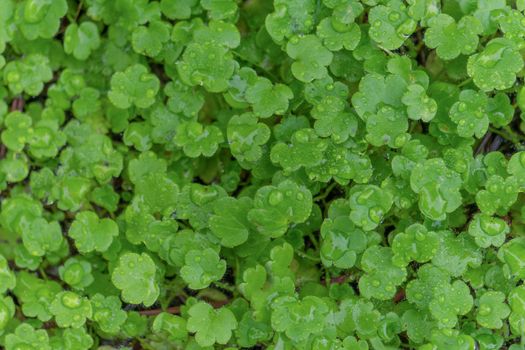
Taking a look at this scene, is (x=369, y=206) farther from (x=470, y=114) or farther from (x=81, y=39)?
(x=81, y=39)

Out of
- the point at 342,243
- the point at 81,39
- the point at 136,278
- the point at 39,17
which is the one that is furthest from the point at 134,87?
the point at 342,243

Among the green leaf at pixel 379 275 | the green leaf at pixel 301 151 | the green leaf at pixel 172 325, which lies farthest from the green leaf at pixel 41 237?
the green leaf at pixel 379 275

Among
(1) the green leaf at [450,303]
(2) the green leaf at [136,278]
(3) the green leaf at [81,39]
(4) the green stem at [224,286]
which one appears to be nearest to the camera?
(1) the green leaf at [450,303]

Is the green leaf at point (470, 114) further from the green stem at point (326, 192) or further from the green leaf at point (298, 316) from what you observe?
the green leaf at point (298, 316)

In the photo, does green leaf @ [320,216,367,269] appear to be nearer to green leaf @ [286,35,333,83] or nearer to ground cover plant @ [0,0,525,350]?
ground cover plant @ [0,0,525,350]

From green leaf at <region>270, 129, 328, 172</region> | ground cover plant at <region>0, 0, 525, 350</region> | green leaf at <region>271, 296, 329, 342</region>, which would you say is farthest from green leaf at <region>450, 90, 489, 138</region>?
green leaf at <region>271, 296, 329, 342</region>

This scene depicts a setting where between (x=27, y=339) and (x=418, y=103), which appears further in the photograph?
(x=27, y=339)

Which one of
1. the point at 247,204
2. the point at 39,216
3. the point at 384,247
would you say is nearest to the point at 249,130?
the point at 247,204

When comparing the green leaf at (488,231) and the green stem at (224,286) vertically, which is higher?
the green leaf at (488,231)

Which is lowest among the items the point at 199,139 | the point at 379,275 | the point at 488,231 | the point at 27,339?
the point at 27,339
